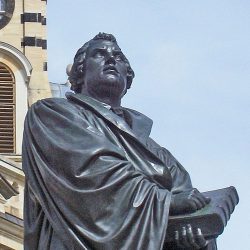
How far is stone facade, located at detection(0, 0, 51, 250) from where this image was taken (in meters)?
32.8

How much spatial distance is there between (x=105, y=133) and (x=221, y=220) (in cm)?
68

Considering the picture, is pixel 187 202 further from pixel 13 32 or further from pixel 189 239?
pixel 13 32

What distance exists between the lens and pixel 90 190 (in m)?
7.11

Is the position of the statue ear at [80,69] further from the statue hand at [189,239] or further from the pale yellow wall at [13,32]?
the pale yellow wall at [13,32]

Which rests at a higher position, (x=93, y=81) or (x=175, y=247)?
(x=93, y=81)

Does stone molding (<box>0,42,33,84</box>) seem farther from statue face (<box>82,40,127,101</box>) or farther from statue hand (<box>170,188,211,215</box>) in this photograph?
statue hand (<box>170,188,211,215</box>)

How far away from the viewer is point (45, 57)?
37406 millimetres

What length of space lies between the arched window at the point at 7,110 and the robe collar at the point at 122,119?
27422 millimetres

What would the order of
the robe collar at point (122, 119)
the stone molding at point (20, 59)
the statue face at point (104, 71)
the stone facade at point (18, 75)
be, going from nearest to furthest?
1. the robe collar at point (122, 119)
2. the statue face at point (104, 71)
3. the stone facade at point (18, 75)
4. the stone molding at point (20, 59)

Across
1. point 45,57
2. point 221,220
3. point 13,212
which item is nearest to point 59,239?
point 221,220

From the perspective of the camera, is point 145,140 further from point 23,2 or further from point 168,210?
point 23,2

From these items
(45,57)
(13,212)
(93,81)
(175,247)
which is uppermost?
(93,81)

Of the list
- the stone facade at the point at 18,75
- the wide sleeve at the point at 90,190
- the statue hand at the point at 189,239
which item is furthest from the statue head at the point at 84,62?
the stone facade at the point at 18,75

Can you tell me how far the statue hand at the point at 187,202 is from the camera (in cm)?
716
